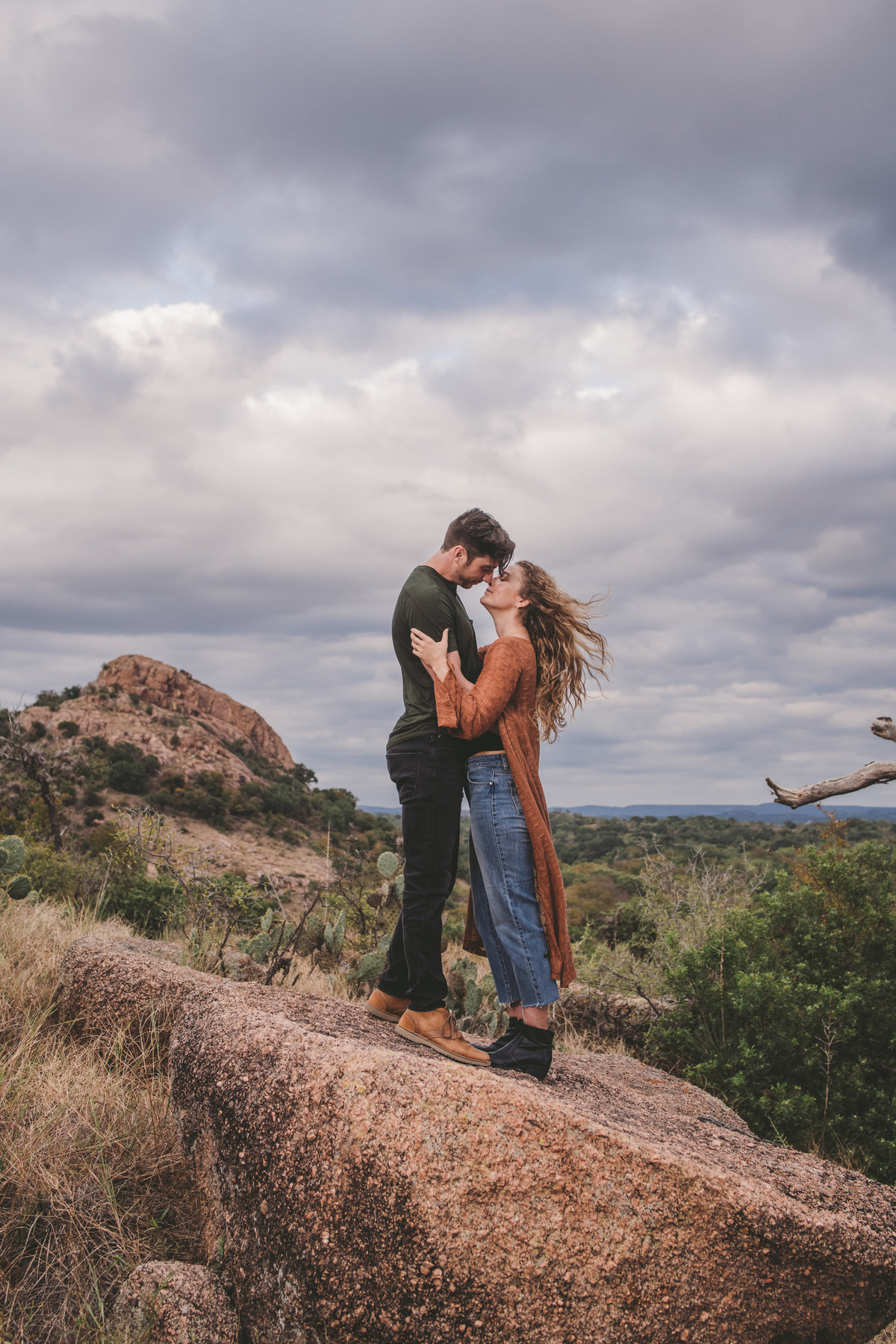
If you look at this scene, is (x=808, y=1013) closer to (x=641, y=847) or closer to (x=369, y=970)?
(x=369, y=970)

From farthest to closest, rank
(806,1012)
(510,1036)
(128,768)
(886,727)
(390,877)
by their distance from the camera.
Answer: (128,768)
(390,877)
(886,727)
(806,1012)
(510,1036)

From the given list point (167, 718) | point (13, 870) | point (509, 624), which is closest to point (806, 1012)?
point (509, 624)

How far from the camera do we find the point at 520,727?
13.3 feet

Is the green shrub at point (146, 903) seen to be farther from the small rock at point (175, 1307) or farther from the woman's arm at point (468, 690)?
the small rock at point (175, 1307)

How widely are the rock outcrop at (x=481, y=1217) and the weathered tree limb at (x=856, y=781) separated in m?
3.40

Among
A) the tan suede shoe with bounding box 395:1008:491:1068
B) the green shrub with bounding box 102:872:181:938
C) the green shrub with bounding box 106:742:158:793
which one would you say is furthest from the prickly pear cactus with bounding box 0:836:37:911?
the green shrub with bounding box 106:742:158:793

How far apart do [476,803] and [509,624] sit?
94 centimetres

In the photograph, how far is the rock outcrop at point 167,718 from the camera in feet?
124

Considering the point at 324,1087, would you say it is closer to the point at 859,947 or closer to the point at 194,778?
the point at 859,947

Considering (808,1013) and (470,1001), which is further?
(470,1001)

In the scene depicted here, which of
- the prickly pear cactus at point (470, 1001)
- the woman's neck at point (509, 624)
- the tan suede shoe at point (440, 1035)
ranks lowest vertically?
the prickly pear cactus at point (470, 1001)

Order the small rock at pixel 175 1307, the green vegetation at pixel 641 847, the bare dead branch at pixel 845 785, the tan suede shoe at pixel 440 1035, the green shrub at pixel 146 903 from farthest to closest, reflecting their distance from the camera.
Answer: the green vegetation at pixel 641 847 → the green shrub at pixel 146 903 → the bare dead branch at pixel 845 785 → the tan suede shoe at pixel 440 1035 → the small rock at pixel 175 1307

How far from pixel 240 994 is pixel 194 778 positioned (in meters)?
33.1

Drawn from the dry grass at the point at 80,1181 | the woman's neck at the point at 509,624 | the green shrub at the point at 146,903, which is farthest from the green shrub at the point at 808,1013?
Answer: the green shrub at the point at 146,903
